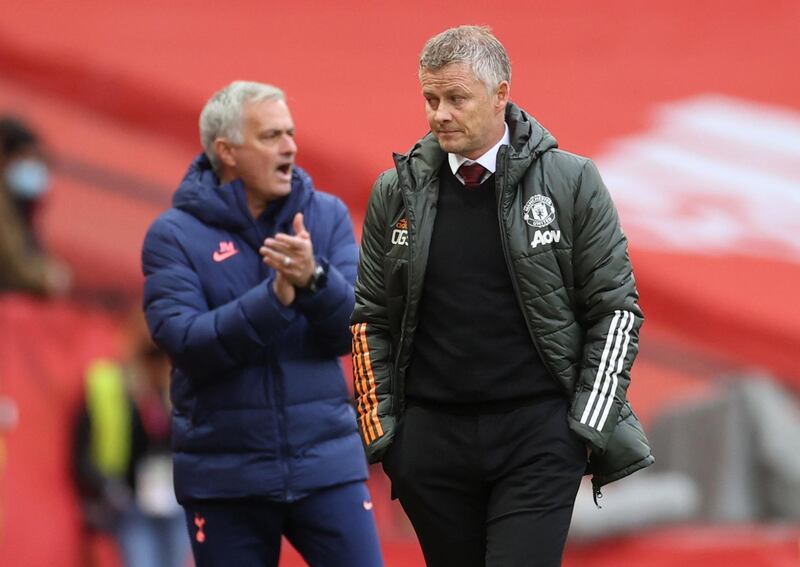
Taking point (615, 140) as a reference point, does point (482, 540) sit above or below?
below

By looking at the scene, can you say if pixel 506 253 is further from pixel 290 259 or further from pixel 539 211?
pixel 290 259

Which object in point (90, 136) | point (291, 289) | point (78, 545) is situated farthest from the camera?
point (90, 136)

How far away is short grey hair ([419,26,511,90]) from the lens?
361 centimetres

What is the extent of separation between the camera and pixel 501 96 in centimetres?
368

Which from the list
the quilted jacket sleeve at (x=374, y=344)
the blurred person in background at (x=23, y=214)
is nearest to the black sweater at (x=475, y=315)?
the quilted jacket sleeve at (x=374, y=344)

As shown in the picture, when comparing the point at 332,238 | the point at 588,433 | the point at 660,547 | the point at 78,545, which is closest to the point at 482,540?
the point at 588,433

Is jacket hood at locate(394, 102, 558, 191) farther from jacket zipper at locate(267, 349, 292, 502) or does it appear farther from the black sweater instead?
jacket zipper at locate(267, 349, 292, 502)

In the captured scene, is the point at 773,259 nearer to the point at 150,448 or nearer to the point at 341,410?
the point at 150,448

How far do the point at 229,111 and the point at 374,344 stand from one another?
37.0 inches

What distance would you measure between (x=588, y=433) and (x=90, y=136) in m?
5.06

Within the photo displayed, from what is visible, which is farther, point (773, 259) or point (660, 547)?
point (773, 259)

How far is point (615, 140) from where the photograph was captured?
8844 mm

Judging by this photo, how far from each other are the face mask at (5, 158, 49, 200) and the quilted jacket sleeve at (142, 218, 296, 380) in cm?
342

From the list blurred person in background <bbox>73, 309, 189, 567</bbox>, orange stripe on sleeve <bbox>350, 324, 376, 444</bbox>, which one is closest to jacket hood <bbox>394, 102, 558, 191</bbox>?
orange stripe on sleeve <bbox>350, 324, 376, 444</bbox>
